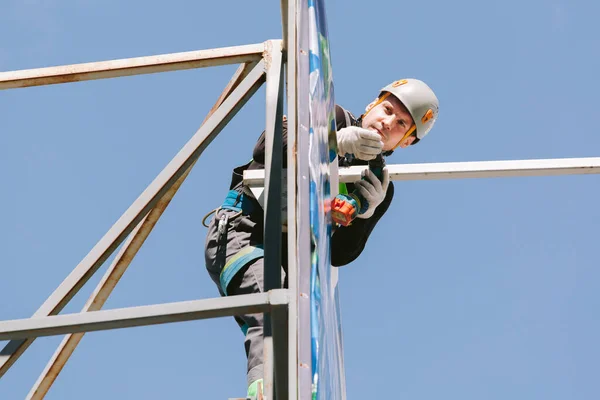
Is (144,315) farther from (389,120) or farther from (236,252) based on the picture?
(389,120)

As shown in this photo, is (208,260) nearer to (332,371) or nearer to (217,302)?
(332,371)

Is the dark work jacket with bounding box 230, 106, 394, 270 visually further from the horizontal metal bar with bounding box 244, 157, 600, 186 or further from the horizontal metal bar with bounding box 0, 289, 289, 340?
the horizontal metal bar with bounding box 0, 289, 289, 340

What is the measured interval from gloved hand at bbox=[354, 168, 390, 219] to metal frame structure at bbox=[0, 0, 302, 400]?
1.11 metres

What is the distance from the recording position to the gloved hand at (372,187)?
8445 millimetres

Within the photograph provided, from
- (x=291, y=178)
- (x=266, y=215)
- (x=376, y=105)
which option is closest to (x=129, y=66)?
(x=266, y=215)

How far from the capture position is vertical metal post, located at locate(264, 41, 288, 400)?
618 centimetres

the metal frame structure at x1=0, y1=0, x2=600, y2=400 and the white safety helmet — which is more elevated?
the white safety helmet

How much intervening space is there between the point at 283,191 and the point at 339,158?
1.30 meters

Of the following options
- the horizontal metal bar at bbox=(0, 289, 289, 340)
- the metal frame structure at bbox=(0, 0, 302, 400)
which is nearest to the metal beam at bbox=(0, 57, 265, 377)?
the metal frame structure at bbox=(0, 0, 302, 400)

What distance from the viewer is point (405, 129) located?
9.57 metres

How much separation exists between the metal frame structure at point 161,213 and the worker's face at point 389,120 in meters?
1.55

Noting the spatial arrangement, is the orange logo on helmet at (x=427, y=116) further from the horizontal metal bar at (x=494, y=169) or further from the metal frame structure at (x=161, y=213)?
the metal frame structure at (x=161, y=213)

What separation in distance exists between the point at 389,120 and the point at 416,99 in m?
0.27

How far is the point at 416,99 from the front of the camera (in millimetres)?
9469
